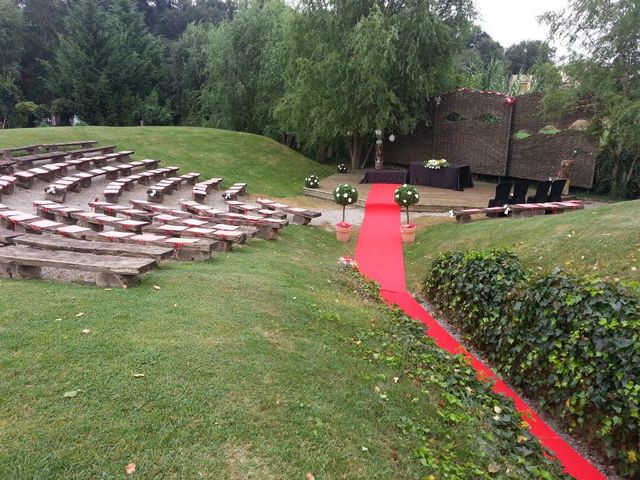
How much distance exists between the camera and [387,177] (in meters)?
21.0

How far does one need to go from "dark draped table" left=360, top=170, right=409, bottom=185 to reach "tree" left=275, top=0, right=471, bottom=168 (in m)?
1.92

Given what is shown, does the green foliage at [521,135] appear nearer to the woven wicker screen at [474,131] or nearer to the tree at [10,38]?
the woven wicker screen at [474,131]

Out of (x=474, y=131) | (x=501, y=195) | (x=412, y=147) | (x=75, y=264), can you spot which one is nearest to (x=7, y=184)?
(x=75, y=264)

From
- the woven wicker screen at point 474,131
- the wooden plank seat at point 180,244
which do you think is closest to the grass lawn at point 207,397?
the wooden plank seat at point 180,244

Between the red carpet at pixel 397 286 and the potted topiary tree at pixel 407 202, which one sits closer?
the red carpet at pixel 397 286

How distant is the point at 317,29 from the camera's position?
2150 centimetres

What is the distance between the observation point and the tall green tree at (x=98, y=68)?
113ft

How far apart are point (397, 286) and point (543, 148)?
547 inches

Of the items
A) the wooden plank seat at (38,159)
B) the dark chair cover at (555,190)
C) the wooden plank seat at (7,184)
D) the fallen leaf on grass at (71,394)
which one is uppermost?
the dark chair cover at (555,190)

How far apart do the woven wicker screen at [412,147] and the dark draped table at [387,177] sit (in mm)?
3424

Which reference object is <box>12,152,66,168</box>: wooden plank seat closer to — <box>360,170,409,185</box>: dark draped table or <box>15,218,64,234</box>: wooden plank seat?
<box>15,218,64,234</box>: wooden plank seat

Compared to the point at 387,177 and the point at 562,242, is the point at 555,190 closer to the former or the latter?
the point at 562,242

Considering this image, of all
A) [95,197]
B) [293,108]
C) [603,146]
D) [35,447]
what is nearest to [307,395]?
[35,447]

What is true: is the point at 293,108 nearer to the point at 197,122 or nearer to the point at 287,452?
the point at 197,122
